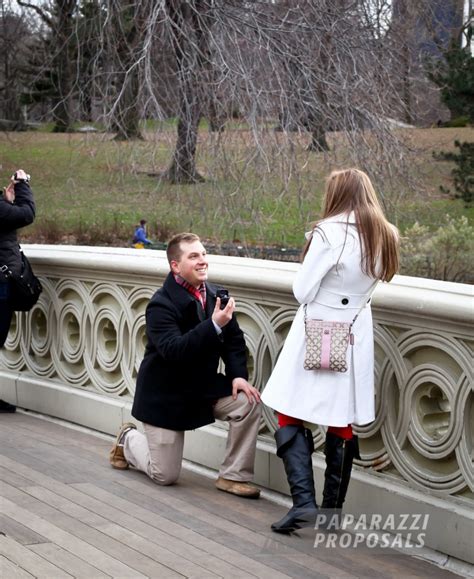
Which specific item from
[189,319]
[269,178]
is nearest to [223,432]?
[189,319]

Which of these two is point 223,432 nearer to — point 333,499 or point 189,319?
point 189,319

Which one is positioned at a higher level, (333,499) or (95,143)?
(95,143)

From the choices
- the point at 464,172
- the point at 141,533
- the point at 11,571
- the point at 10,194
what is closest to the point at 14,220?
the point at 10,194

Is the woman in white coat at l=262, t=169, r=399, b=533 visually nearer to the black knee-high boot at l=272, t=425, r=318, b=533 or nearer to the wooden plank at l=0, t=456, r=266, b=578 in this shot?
the black knee-high boot at l=272, t=425, r=318, b=533

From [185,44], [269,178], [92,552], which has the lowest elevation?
[92,552]

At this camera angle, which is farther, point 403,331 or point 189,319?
point 189,319

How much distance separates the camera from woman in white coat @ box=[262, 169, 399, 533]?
15.8ft

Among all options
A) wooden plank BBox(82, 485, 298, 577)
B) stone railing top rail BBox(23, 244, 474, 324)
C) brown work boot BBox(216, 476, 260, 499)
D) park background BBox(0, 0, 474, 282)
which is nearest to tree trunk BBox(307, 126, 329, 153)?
park background BBox(0, 0, 474, 282)

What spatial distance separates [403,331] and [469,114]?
18.6 meters

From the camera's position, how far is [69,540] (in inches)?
185

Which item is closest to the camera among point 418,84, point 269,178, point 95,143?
point 269,178

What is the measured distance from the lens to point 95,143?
12.5 metres

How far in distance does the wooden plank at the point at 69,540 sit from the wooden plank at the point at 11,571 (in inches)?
11.2

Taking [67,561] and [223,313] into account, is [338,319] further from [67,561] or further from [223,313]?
[67,561]
